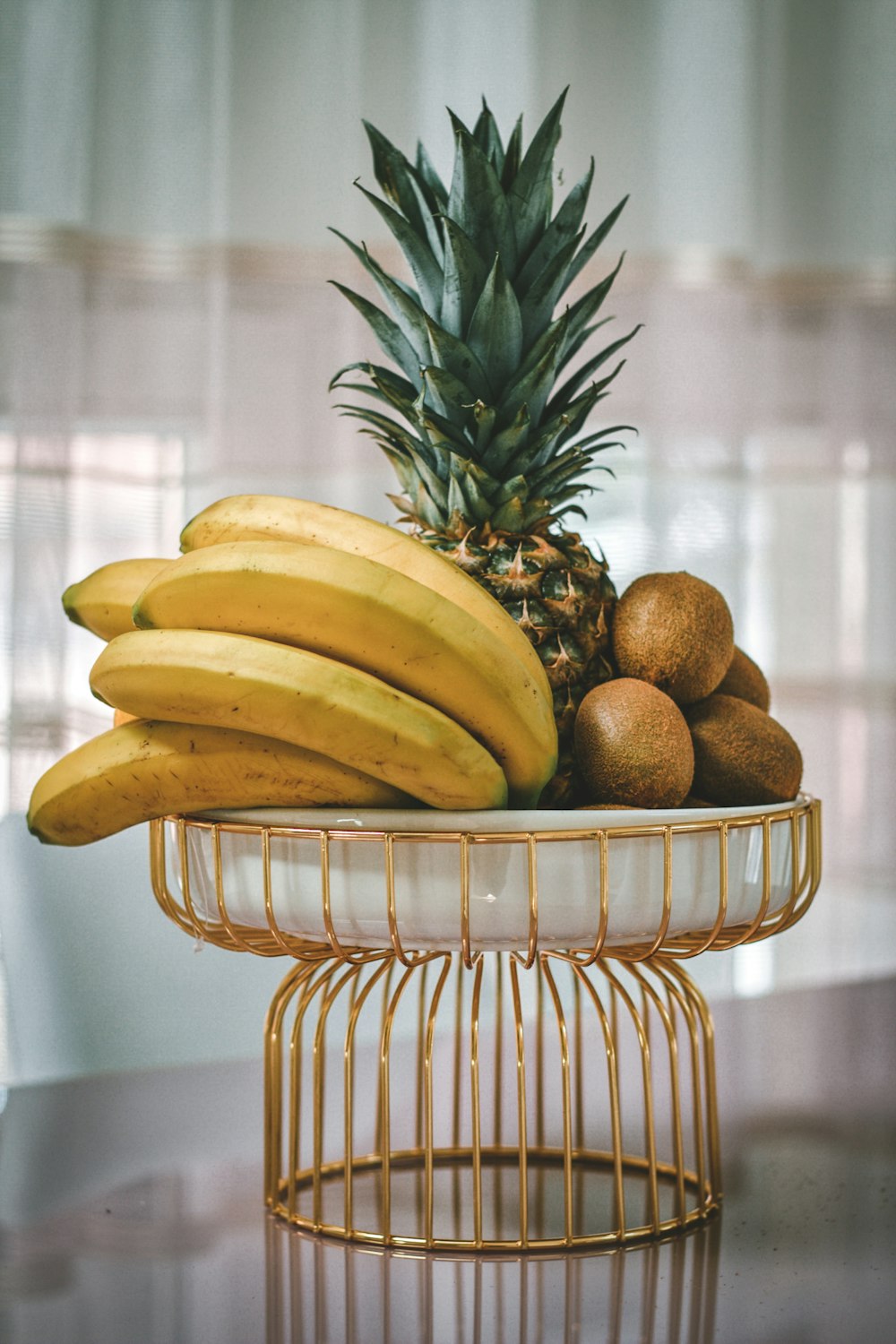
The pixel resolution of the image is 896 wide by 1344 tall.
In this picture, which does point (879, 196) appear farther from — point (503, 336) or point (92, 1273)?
point (92, 1273)

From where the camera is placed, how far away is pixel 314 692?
531mm

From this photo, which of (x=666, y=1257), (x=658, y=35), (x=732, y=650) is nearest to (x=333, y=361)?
(x=658, y=35)

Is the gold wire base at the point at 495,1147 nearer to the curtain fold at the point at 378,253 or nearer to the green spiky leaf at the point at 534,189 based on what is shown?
the green spiky leaf at the point at 534,189

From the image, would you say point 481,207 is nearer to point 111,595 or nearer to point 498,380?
point 498,380

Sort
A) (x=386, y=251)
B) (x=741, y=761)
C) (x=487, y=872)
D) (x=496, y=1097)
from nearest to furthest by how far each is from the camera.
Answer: (x=487, y=872), (x=741, y=761), (x=496, y=1097), (x=386, y=251)

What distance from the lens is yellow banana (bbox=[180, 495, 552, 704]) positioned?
59 centimetres

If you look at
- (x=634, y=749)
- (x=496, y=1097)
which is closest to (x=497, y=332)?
(x=634, y=749)

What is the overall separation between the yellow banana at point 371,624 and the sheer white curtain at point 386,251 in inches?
28.9

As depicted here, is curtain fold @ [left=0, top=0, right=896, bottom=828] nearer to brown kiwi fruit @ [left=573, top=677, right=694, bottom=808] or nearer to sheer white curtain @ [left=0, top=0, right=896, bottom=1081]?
sheer white curtain @ [left=0, top=0, right=896, bottom=1081]

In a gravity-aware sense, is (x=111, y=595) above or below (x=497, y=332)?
below

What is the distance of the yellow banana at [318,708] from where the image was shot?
1.75 feet

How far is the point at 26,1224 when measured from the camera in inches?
25.7

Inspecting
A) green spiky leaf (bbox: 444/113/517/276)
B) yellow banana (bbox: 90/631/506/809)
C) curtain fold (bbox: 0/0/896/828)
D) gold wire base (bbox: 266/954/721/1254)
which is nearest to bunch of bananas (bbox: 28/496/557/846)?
yellow banana (bbox: 90/631/506/809)

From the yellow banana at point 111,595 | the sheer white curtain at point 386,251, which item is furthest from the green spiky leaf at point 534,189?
the sheer white curtain at point 386,251
